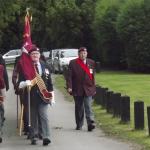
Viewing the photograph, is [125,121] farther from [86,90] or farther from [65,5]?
[65,5]

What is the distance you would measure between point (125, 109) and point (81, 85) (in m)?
1.39

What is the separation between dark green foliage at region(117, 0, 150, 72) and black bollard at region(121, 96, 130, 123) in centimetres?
2725

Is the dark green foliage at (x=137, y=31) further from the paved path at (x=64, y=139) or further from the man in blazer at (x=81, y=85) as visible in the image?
the man in blazer at (x=81, y=85)

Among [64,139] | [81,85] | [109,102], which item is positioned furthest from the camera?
[109,102]

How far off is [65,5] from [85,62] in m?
40.0

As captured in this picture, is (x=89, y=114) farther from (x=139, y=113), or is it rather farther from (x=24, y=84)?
(x=24, y=84)

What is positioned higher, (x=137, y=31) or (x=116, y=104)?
(x=137, y=31)

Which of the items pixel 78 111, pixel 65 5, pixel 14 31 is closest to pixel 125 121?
pixel 78 111

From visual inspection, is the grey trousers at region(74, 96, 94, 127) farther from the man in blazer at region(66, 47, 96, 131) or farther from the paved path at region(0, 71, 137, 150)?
the paved path at region(0, 71, 137, 150)

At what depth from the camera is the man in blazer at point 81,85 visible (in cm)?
1487

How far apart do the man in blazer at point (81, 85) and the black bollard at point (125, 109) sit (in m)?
0.95

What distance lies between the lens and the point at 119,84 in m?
30.2

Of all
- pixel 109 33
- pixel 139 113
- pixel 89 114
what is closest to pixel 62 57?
pixel 109 33

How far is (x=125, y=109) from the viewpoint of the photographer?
51.3 ft
